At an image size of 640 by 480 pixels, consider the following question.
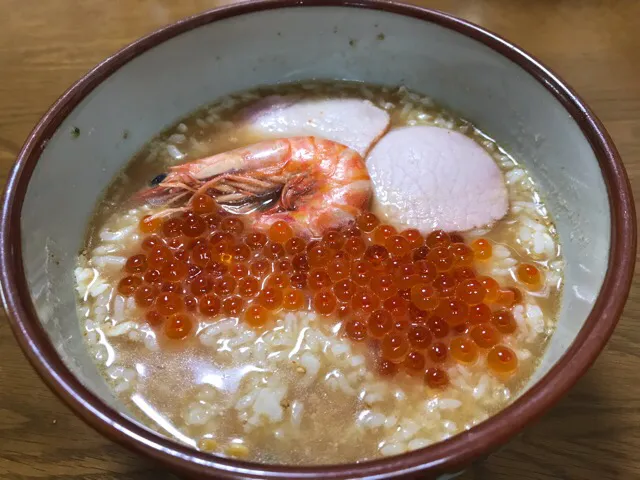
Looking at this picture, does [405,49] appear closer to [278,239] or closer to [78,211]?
[278,239]

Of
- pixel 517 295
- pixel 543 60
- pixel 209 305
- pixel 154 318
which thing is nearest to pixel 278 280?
pixel 209 305

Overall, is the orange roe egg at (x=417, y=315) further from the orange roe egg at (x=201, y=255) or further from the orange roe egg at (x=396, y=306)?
the orange roe egg at (x=201, y=255)

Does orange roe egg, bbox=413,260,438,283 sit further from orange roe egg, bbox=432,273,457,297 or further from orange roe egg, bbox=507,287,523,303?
orange roe egg, bbox=507,287,523,303

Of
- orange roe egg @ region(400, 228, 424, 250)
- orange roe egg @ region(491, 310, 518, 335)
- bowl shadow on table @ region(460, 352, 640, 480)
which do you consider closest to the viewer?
bowl shadow on table @ region(460, 352, 640, 480)

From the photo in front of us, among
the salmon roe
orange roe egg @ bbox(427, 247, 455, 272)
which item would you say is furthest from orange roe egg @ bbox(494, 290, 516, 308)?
orange roe egg @ bbox(427, 247, 455, 272)

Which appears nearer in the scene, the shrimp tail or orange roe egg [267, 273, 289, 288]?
orange roe egg [267, 273, 289, 288]
